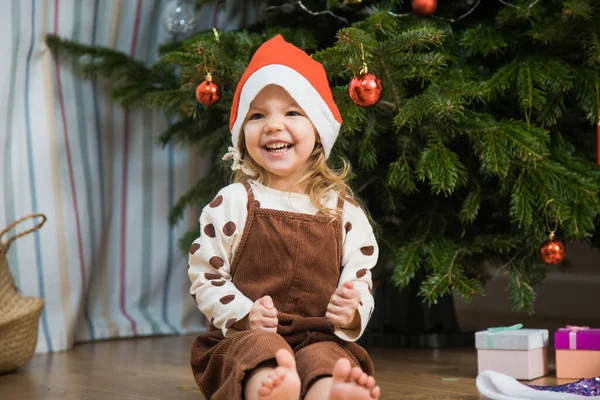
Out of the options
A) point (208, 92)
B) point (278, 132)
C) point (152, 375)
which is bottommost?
point (152, 375)

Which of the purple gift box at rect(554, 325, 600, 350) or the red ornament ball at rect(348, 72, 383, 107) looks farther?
the purple gift box at rect(554, 325, 600, 350)

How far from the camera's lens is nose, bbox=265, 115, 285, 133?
1.25m

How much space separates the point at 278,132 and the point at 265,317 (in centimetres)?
28

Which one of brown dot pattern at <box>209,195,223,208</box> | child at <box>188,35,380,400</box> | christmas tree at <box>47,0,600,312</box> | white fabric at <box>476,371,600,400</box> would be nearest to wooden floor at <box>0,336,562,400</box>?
white fabric at <box>476,371,600,400</box>

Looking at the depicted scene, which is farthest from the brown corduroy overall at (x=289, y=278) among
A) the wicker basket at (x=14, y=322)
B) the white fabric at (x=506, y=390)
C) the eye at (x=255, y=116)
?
the wicker basket at (x=14, y=322)

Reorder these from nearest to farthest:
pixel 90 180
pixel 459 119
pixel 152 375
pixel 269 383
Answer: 1. pixel 269 383
2. pixel 459 119
3. pixel 152 375
4. pixel 90 180

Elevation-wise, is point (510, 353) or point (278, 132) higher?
point (278, 132)

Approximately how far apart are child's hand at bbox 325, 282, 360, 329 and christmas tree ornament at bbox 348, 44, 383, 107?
416mm

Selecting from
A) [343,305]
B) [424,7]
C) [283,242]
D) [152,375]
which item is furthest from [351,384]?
[424,7]

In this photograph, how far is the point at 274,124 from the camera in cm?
125

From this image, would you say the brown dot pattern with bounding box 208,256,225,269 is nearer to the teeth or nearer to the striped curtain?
the teeth

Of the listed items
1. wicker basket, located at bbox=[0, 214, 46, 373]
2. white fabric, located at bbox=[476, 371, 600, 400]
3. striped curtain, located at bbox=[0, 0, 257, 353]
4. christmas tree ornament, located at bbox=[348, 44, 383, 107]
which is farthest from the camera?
striped curtain, located at bbox=[0, 0, 257, 353]

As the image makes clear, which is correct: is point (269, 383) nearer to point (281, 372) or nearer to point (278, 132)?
point (281, 372)

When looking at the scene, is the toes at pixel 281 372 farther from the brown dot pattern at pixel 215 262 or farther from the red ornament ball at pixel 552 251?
the red ornament ball at pixel 552 251
